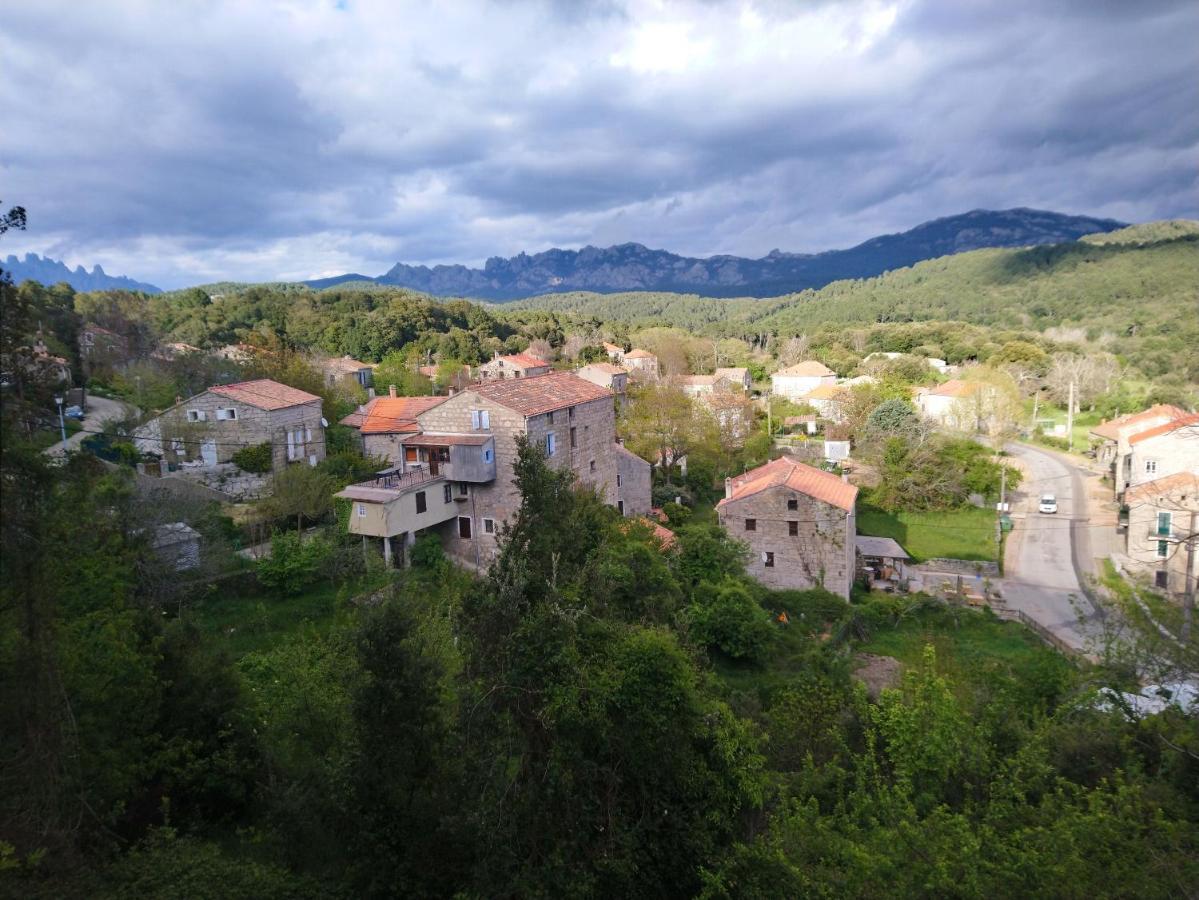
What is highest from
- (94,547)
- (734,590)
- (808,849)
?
(94,547)

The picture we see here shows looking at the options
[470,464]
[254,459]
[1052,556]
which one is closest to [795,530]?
[470,464]

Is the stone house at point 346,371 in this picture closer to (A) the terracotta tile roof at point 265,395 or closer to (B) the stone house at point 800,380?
(A) the terracotta tile roof at point 265,395

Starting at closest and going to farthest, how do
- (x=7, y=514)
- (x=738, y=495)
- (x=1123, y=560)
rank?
(x=7, y=514) → (x=738, y=495) → (x=1123, y=560)

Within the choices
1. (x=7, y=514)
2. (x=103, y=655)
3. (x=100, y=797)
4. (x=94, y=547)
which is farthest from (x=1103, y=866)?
(x=94, y=547)

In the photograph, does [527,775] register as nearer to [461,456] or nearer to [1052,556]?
[461,456]

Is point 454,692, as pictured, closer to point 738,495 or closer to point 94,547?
point 94,547

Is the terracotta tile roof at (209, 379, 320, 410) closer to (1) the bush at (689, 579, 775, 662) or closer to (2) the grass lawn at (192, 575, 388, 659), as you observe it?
(2) the grass lawn at (192, 575, 388, 659)

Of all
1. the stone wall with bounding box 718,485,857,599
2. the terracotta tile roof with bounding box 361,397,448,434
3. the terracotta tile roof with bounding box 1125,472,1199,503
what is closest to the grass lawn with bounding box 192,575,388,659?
the terracotta tile roof with bounding box 361,397,448,434

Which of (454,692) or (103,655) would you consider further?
(103,655)
